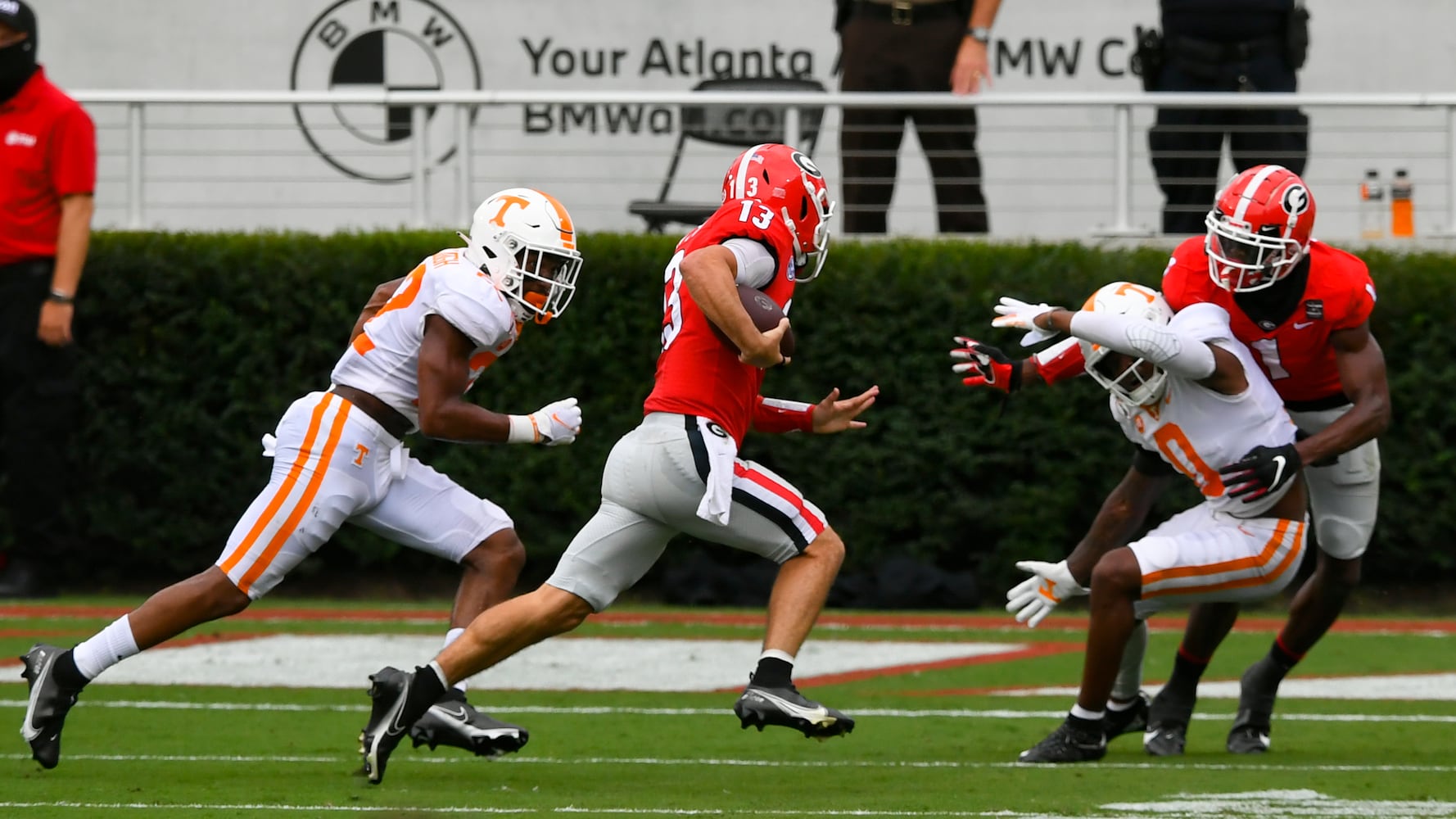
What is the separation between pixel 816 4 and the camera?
12.2m

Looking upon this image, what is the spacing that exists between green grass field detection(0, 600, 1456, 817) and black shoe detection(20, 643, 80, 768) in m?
0.08

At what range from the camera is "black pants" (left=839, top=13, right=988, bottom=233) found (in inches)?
427

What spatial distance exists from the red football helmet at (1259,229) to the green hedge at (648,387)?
12.0 ft

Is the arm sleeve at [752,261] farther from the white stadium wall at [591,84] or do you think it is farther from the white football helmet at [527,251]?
the white stadium wall at [591,84]

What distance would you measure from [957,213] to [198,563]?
433 centimetres

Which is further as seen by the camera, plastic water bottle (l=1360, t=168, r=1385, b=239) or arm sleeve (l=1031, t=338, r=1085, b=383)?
plastic water bottle (l=1360, t=168, r=1385, b=239)

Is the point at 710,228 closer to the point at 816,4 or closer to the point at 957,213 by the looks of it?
the point at 957,213

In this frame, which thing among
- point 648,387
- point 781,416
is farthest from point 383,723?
point 648,387

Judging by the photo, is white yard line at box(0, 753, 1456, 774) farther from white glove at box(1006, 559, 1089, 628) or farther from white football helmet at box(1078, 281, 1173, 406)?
white football helmet at box(1078, 281, 1173, 406)

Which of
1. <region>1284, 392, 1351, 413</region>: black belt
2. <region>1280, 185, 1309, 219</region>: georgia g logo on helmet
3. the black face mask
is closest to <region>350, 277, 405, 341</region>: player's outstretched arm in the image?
<region>1280, 185, 1309, 219</region>: georgia g logo on helmet

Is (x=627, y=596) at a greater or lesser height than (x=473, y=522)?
lesser

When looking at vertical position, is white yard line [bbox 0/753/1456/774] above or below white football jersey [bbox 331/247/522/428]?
below

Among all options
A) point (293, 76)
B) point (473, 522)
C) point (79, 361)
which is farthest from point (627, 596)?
point (473, 522)

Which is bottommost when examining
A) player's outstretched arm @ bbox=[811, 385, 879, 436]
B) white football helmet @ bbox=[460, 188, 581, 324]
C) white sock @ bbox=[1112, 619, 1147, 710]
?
white sock @ bbox=[1112, 619, 1147, 710]
